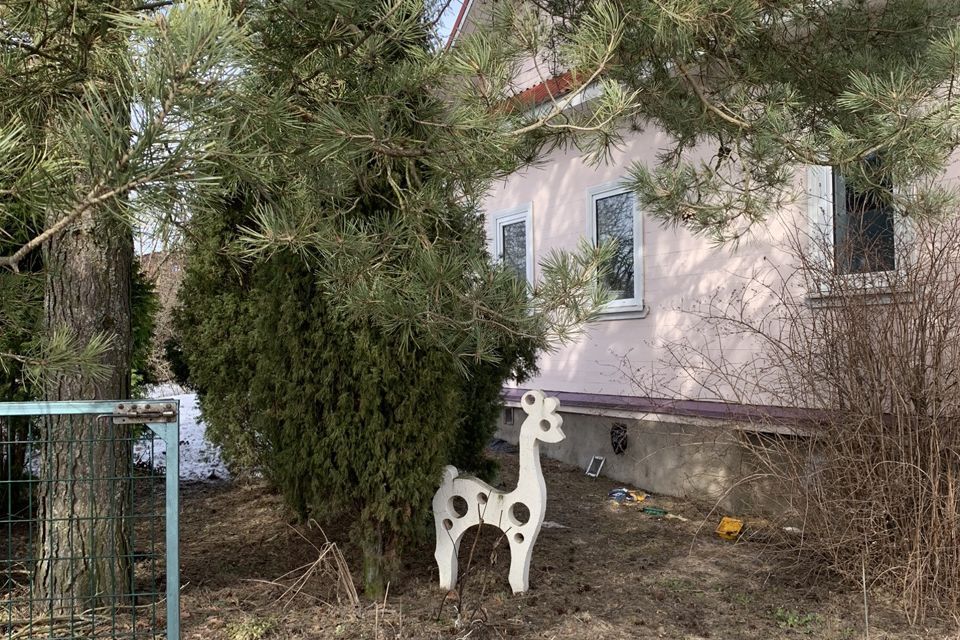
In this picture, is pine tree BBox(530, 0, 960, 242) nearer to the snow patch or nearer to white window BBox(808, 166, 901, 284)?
white window BBox(808, 166, 901, 284)

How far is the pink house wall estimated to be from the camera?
6641 millimetres

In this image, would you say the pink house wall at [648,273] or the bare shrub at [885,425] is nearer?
the bare shrub at [885,425]

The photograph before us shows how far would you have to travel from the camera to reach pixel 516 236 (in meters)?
10.3

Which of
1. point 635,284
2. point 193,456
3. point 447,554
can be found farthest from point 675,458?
point 193,456

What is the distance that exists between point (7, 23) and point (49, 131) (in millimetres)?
390

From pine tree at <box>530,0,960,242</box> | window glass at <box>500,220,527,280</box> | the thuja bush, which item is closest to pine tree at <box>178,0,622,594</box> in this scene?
the thuja bush

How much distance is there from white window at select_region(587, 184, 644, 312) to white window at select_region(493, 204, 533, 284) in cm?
124

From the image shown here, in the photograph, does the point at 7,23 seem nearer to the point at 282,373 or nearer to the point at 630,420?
the point at 282,373

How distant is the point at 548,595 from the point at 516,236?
6.39m

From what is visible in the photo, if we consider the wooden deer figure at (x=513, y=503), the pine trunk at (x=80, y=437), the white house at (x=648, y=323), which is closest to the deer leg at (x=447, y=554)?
the wooden deer figure at (x=513, y=503)

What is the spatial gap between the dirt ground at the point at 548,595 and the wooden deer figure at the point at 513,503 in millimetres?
187

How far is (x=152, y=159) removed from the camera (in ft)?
6.15

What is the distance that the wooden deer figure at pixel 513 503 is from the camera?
4.33 m

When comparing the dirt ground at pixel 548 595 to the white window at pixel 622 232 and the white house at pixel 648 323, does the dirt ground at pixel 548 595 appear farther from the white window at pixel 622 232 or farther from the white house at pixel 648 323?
the white window at pixel 622 232
